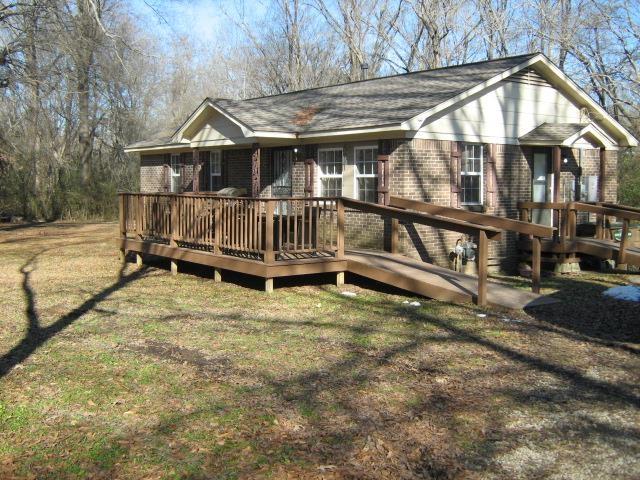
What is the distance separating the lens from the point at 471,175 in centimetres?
1442

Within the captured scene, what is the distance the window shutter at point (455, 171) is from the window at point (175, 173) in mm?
10932

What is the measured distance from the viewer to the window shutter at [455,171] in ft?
45.4

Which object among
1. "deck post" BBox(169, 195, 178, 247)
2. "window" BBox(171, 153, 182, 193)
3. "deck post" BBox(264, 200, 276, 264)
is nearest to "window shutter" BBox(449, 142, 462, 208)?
"deck post" BBox(264, 200, 276, 264)

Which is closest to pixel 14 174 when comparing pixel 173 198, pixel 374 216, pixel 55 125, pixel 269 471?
pixel 55 125

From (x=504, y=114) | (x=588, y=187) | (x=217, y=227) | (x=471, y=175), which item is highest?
(x=504, y=114)

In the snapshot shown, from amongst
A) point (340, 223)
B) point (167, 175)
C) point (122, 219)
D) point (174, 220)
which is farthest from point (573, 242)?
point (167, 175)

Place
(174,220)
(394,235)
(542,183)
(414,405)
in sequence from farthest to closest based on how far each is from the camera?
(542,183) → (174,220) → (394,235) → (414,405)

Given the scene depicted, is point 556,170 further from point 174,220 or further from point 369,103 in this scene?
point 174,220

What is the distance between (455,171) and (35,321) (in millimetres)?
8495

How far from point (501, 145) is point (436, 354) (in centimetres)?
848

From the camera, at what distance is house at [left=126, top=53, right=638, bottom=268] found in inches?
527

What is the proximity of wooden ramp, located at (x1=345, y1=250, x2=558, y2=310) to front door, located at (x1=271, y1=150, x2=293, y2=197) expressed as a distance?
14.3ft

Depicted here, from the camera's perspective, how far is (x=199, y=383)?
6.26 m

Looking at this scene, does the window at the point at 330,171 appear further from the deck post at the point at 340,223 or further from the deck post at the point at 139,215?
the deck post at the point at 139,215
